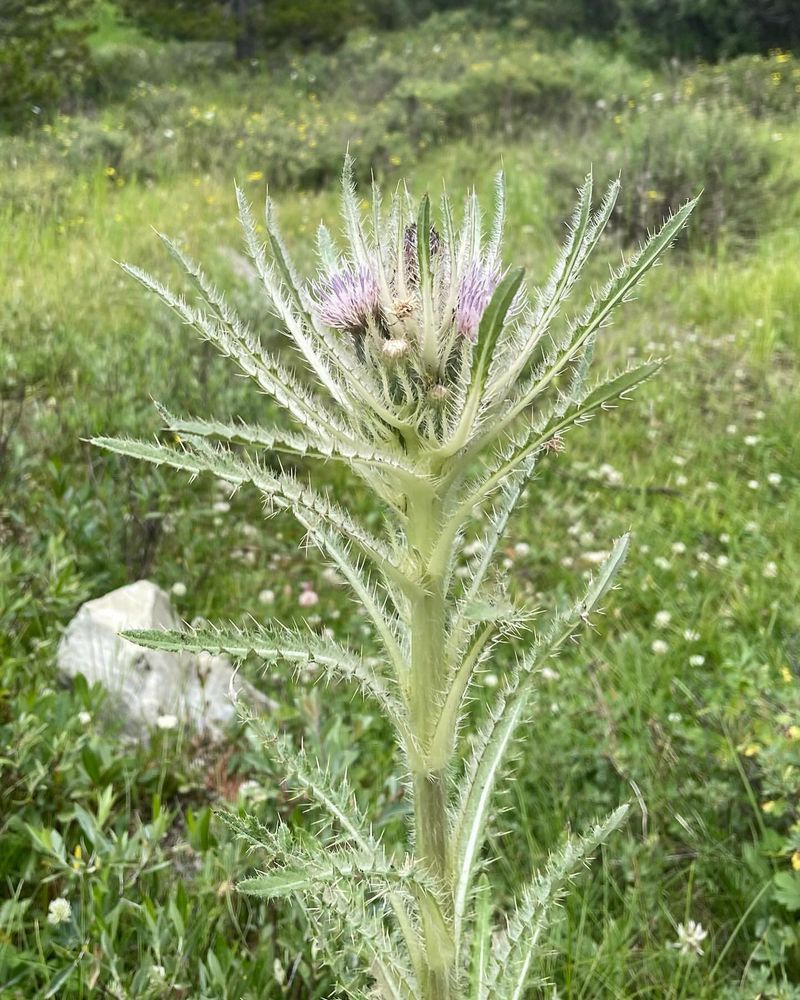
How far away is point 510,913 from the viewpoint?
154 centimetres

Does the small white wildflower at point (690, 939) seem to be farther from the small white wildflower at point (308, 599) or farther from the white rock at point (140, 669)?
the small white wildflower at point (308, 599)

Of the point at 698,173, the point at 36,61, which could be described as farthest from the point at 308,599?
the point at 36,61

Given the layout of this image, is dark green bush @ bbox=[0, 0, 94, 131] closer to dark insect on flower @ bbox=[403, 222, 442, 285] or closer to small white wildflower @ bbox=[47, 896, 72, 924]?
small white wildflower @ bbox=[47, 896, 72, 924]

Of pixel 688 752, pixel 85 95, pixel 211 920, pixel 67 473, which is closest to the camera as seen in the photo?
pixel 211 920

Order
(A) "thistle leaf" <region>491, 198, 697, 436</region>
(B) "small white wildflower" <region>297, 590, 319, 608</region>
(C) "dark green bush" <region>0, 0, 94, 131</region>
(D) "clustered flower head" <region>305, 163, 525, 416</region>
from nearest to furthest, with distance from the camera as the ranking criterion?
(A) "thistle leaf" <region>491, 198, 697, 436</region> < (D) "clustered flower head" <region>305, 163, 525, 416</region> < (B) "small white wildflower" <region>297, 590, 319, 608</region> < (C) "dark green bush" <region>0, 0, 94, 131</region>

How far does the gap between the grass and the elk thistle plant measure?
0.51 m

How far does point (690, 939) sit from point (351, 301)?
3.93ft

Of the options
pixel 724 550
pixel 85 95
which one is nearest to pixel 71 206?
pixel 724 550

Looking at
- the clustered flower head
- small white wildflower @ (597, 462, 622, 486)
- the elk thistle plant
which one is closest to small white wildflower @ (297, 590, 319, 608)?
small white wildflower @ (597, 462, 622, 486)

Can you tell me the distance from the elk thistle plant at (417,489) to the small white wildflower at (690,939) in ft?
1.95

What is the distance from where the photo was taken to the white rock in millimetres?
1880

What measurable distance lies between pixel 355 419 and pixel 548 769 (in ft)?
4.22

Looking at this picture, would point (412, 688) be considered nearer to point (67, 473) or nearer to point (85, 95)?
point (67, 473)

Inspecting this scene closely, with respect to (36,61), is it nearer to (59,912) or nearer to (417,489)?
(59,912)
